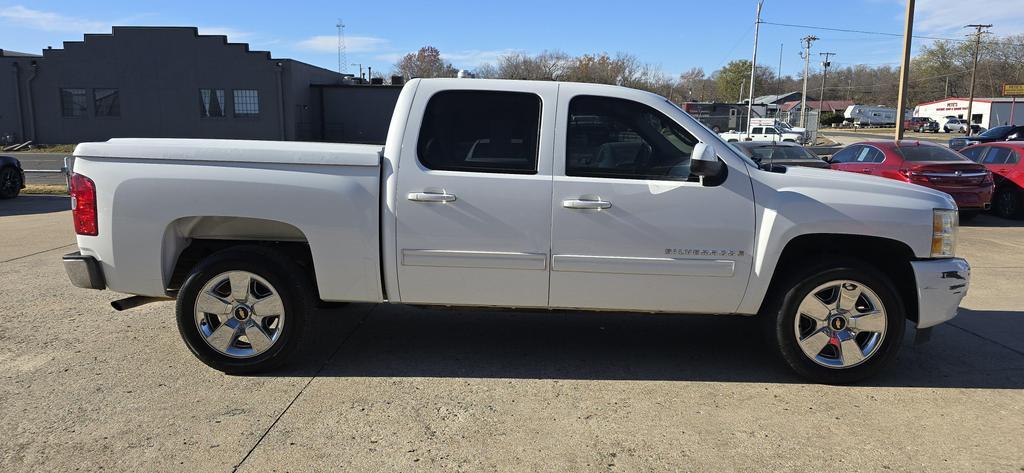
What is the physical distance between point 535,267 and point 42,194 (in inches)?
594

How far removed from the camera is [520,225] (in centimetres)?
425

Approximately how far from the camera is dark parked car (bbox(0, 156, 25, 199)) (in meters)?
13.8

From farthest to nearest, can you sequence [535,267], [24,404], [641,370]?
[641,370] → [535,267] → [24,404]

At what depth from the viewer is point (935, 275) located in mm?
4316

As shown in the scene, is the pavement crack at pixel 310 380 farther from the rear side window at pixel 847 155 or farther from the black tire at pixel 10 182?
the black tire at pixel 10 182

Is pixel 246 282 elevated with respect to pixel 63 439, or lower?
elevated

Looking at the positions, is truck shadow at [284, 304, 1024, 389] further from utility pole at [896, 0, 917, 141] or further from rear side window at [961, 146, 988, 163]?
utility pole at [896, 0, 917, 141]

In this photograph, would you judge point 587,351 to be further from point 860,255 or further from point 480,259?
point 860,255

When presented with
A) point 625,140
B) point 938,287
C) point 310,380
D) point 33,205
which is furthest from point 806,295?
point 33,205

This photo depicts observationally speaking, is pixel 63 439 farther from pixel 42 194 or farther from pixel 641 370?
pixel 42 194

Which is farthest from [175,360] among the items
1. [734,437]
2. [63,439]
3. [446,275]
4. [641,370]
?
[734,437]

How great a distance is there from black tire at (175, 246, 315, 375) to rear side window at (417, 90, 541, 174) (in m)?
1.12

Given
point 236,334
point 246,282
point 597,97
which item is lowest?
point 236,334

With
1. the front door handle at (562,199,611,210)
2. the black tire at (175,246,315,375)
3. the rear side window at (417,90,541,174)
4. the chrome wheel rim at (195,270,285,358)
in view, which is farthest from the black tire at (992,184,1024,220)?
the chrome wheel rim at (195,270,285,358)
